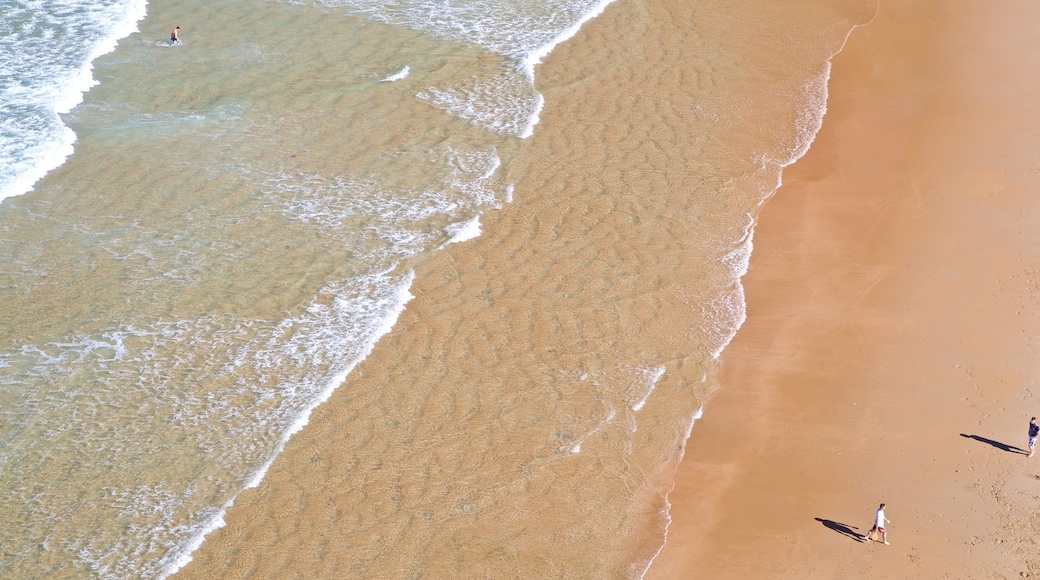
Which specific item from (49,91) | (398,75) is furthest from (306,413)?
(49,91)

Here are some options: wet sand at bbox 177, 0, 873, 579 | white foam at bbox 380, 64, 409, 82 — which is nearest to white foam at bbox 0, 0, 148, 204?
white foam at bbox 380, 64, 409, 82

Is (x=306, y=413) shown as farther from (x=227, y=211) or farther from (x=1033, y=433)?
(x=1033, y=433)

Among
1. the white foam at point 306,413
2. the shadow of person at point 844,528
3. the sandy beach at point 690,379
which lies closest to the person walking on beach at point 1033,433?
the sandy beach at point 690,379

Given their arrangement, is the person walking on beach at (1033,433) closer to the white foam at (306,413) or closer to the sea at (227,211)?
the sea at (227,211)

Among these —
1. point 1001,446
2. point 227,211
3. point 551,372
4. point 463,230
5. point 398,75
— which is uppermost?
point 398,75

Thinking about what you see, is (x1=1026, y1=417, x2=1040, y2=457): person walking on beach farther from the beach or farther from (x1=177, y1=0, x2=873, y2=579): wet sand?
(x1=177, y1=0, x2=873, y2=579): wet sand
